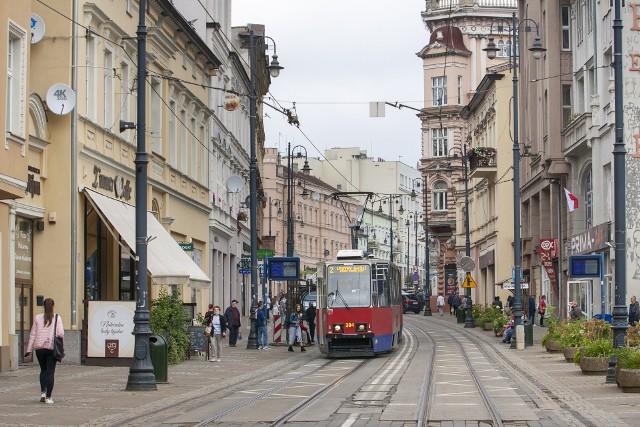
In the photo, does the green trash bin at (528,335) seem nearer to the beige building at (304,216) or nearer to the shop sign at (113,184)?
the shop sign at (113,184)

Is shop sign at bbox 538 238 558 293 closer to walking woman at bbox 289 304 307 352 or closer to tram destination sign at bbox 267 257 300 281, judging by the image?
tram destination sign at bbox 267 257 300 281

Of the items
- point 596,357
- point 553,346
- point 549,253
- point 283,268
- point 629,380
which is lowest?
point 553,346

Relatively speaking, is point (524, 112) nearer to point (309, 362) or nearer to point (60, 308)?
point (309, 362)

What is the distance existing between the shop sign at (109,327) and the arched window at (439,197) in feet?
263

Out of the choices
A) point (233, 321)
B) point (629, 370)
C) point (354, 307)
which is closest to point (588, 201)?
point (233, 321)

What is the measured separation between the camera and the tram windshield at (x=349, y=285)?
36656 mm

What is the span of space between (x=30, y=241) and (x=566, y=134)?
29.8m

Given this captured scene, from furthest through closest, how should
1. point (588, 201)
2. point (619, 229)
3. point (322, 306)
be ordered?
point (588, 201)
point (322, 306)
point (619, 229)

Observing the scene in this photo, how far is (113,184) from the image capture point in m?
34.3

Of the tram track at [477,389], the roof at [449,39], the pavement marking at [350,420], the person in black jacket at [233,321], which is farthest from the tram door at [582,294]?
the roof at [449,39]

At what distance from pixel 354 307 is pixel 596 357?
1107 centimetres

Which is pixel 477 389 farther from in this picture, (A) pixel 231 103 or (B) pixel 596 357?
(A) pixel 231 103

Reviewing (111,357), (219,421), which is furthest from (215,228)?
(219,421)

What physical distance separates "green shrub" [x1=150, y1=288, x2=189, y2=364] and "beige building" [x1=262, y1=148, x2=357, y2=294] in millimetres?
A: 68631
